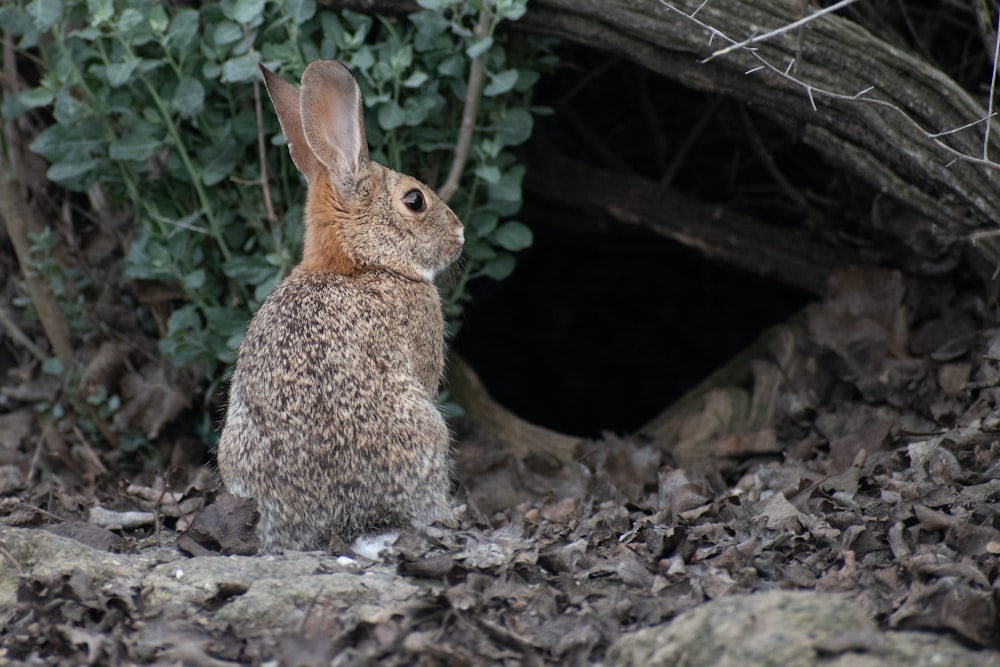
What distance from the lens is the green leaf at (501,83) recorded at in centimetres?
591

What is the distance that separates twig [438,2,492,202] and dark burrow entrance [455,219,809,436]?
427cm

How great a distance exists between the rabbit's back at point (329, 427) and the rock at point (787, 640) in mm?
1605

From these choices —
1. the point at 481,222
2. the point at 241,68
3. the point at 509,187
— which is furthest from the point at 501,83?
the point at 241,68

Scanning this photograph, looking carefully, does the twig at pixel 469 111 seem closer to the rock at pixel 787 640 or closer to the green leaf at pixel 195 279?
the green leaf at pixel 195 279

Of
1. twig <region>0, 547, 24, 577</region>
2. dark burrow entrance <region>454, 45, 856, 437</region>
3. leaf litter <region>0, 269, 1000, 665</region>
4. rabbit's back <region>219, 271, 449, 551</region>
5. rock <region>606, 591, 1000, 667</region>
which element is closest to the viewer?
rock <region>606, 591, 1000, 667</region>

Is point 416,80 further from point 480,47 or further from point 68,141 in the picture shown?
point 68,141

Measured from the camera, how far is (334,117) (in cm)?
549

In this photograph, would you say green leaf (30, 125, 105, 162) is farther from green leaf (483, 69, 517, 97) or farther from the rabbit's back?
green leaf (483, 69, 517, 97)

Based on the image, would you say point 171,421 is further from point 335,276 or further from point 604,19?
point 604,19

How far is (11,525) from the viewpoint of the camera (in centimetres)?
505

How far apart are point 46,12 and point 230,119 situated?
3.47 ft

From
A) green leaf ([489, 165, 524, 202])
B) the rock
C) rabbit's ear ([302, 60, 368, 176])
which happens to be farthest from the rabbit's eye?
the rock

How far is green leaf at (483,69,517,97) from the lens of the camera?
5.91 m

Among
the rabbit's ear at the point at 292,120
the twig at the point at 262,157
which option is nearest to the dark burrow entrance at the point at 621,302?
the twig at the point at 262,157
